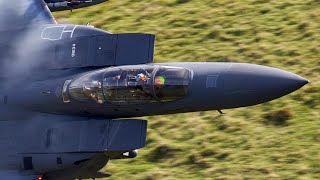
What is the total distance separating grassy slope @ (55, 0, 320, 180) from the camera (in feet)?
78.0

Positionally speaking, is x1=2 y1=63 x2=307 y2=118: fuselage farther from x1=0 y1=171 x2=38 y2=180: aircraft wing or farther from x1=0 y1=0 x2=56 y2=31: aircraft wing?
x1=0 y1=0 x2=56 y2=31: aircraft wing

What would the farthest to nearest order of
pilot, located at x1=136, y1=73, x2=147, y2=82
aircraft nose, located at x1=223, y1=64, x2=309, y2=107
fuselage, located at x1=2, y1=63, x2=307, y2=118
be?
pilot, located at x1=136, y1=73, x2=147, y2=82 < fuselage, located at x1=2, y1=63, x2=307, y2=118 < aircraft nose, located at x1=223, y1=64, x2=309, y2=107

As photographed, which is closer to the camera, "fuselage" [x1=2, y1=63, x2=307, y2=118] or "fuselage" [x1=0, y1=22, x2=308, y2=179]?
"fuselage" [x1=2, y1=63, x2=307, y2=118]

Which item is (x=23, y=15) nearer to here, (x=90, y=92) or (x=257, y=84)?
(x=90, y=92)

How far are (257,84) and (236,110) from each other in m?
6.43

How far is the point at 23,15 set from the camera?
24.8m

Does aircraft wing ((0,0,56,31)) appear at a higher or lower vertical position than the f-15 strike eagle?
Answer: higher

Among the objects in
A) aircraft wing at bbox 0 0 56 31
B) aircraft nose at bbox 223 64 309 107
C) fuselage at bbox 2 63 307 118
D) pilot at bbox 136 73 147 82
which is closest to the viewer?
aircraft nose at bbox 223 64 309 107

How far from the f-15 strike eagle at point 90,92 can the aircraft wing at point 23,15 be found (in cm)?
79

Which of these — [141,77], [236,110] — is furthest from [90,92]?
[236,110]

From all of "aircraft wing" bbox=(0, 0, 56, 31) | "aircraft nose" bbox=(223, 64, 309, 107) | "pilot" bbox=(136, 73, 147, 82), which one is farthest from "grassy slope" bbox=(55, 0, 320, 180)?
"aircraft wing" bbox=(0, 0, 56, 31)

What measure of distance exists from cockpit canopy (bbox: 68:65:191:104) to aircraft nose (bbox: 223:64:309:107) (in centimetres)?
113

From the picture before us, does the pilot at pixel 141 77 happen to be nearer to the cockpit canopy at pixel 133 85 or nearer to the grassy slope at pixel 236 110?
the cockpit canopy at pixel 133 85

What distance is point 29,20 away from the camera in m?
24.6
